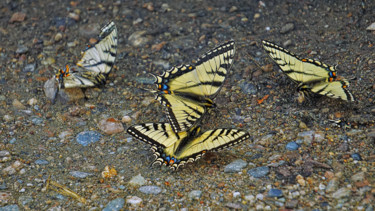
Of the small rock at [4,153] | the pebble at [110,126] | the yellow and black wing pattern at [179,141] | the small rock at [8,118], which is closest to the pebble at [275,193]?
the yellow and black wing pattern at [179,141]

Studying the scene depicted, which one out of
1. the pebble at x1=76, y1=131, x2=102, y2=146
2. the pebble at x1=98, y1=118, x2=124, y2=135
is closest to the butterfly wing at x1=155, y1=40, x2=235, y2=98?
the pebble at x1=98, y1=118, x2=124, y2=135

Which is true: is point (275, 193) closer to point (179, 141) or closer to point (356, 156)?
point (356, 156)

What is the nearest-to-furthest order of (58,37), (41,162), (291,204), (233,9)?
(291,204) → (41,162) → (58,37) → (233,9)

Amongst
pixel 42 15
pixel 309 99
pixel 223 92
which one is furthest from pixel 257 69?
pixel 42 15

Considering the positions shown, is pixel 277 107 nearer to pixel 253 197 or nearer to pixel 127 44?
pixel 253 197

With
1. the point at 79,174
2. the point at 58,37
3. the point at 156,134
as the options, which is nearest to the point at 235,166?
the point at 156,134

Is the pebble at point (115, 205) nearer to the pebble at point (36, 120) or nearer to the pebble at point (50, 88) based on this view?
the pebble at point (36, 120)

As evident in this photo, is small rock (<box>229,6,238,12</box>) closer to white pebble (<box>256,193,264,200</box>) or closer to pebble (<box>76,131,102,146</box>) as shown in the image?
pebble (<box>76,131,102,146</box>)
